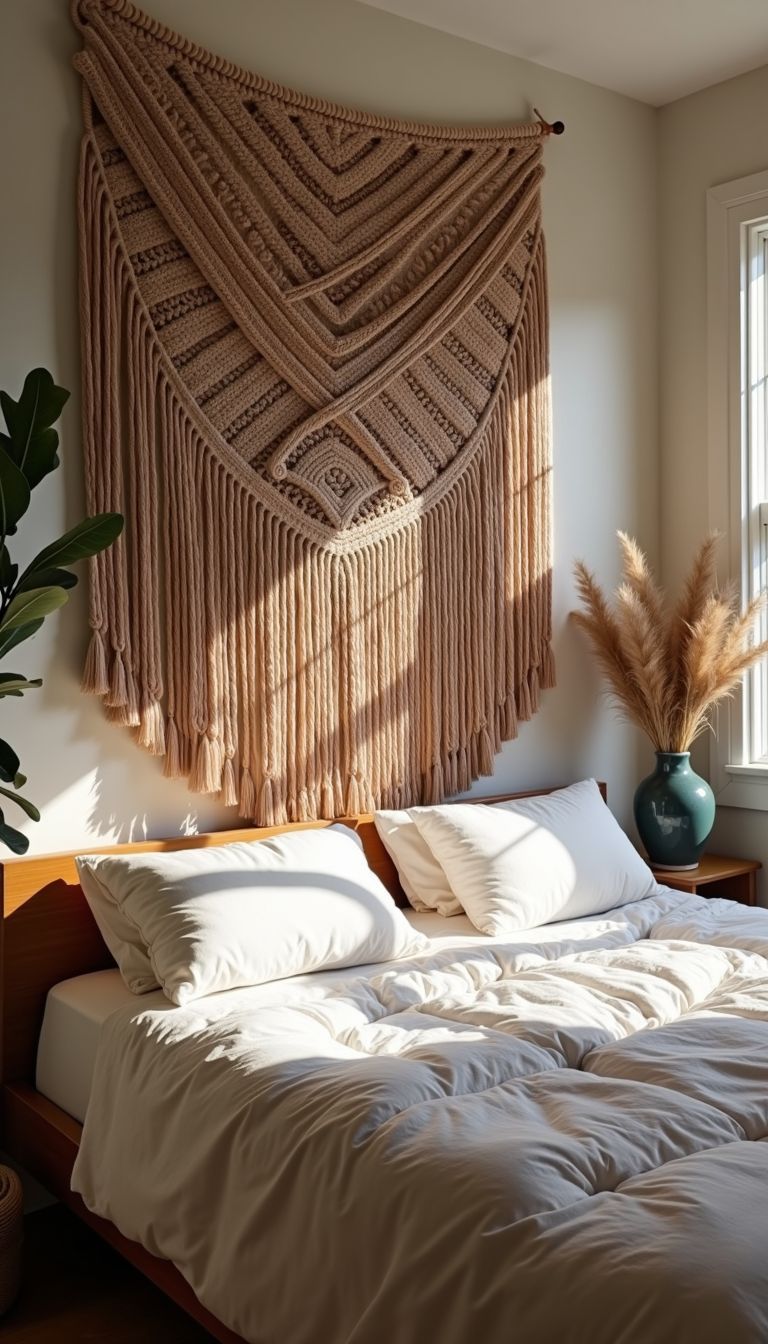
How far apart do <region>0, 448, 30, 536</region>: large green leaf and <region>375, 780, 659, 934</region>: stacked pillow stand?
1302mm

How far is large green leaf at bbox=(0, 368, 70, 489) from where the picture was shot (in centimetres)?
216

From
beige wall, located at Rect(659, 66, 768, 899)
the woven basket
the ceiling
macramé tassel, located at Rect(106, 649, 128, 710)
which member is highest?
the ceiling

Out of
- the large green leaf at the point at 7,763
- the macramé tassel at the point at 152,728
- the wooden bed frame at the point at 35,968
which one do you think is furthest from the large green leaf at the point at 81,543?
the wooden bed frame at the point at 35,968

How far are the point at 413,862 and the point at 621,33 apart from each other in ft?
7.82

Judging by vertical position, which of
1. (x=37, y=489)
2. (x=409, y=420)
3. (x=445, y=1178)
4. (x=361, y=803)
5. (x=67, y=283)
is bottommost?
(x=445, y=1178)

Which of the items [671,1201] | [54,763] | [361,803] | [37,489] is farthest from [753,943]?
[37,489]

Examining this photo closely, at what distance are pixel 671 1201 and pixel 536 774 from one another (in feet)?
7.23

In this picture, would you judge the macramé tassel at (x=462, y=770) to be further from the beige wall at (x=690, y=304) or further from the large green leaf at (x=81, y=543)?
the large green leaf at (x=81, y=543)

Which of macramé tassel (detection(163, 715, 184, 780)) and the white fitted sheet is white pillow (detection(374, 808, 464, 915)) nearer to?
macramé tassel (detection(163, 715, 184, 780))

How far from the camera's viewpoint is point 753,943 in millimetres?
2588

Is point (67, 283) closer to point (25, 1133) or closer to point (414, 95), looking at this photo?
point (414, 95)

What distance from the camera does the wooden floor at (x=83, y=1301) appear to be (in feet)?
7.09

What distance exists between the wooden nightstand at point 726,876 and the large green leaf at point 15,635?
2.04 m

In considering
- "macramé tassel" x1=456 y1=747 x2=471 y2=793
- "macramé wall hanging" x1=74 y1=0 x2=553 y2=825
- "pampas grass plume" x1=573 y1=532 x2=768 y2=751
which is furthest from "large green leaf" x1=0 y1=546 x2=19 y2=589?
"pampas grass plume" x1=573 y1=532 x2=768 y2=751
